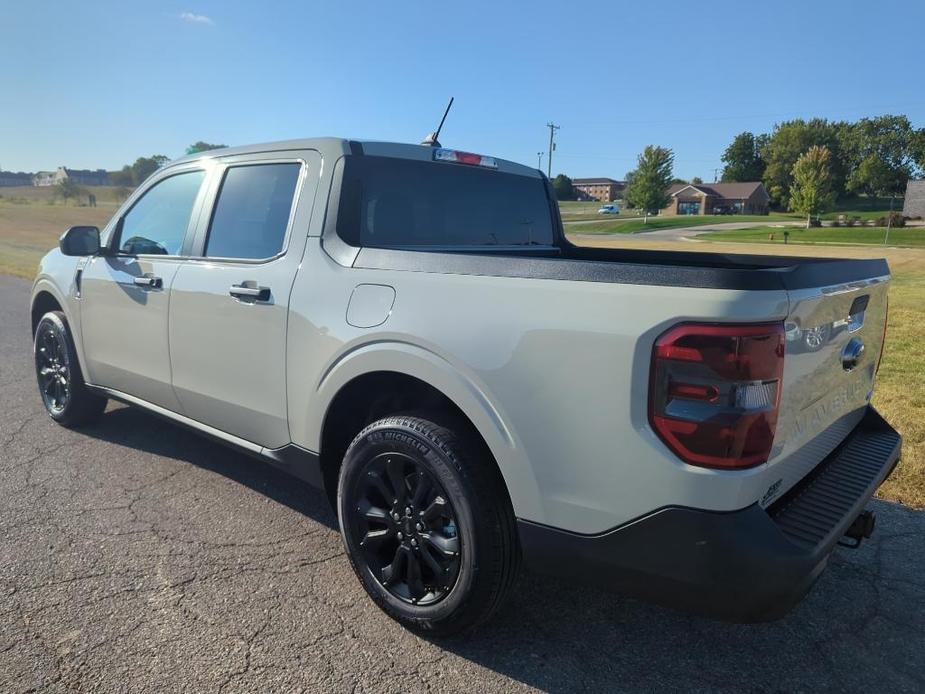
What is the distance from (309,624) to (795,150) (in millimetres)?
114258

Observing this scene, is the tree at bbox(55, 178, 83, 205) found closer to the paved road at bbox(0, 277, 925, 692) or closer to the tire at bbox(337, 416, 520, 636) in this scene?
the paved road at bbox(0, 277, 925, 692)

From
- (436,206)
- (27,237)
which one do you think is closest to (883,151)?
(27,237)

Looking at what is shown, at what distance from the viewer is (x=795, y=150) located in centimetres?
10062

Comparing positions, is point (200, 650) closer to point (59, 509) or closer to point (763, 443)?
point (59, 509)

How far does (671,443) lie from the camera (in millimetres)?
1830

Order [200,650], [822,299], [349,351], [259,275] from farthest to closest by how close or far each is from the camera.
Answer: [259,275] < [349,351] < [200,650] < [822,299]

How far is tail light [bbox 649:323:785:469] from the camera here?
175 cm

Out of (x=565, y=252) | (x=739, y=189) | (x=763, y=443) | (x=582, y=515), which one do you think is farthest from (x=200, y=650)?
(x=739, y=189)

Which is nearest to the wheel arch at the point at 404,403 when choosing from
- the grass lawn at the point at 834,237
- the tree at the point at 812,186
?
the grass lawn at the point at 834,237

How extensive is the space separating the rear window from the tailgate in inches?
67.6

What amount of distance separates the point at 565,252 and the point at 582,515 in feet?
7.53

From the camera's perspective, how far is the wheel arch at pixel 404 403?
2.15 metres

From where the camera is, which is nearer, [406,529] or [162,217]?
[406,529]

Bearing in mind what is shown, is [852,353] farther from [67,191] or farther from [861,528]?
[67,191]
